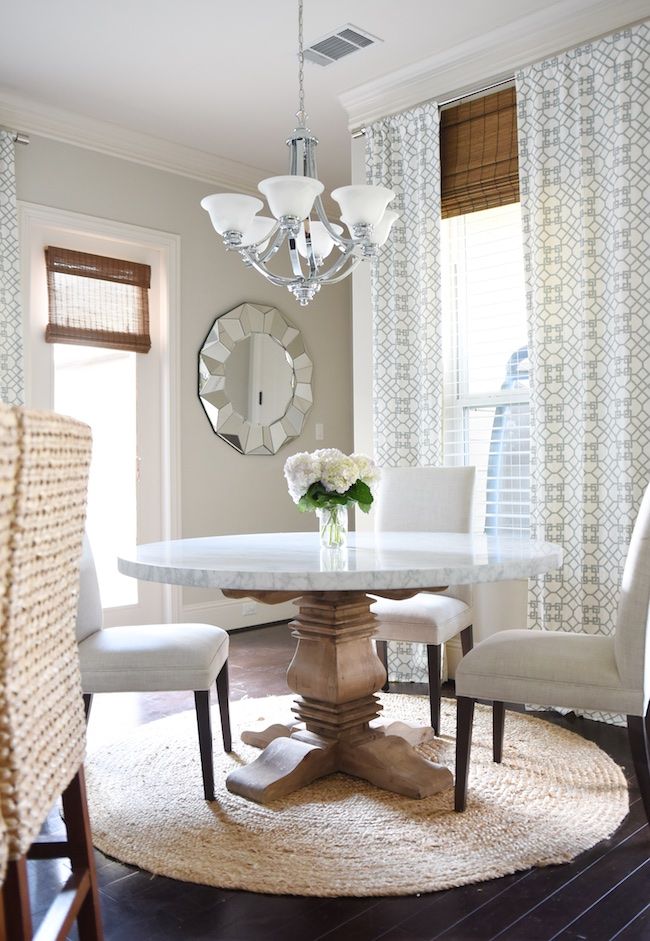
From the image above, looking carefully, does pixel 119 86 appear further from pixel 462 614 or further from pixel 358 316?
pixel 462 614

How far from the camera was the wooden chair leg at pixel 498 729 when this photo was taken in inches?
101

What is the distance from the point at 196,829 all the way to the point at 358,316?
2.68m

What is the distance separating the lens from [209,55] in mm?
3625

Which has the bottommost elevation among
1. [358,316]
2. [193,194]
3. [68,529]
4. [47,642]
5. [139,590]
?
[139,590]

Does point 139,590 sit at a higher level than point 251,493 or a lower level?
lower

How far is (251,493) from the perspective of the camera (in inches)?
202

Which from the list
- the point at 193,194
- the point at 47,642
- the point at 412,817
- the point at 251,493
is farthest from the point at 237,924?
the point at 193,194

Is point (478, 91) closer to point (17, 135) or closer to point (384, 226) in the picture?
point (384, 226)

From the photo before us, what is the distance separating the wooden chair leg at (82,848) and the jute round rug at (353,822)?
58 centimetres

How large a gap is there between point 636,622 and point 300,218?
1468 millimetres

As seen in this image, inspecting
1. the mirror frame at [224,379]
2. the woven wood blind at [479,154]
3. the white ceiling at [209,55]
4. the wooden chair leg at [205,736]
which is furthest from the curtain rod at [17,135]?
the wooden chair leg at [205,736]

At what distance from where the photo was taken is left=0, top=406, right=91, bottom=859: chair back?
34.7 inches

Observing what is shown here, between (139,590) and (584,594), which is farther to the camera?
(139,590)

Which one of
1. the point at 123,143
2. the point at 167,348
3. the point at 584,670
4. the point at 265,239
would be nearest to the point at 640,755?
the point at 584,670
